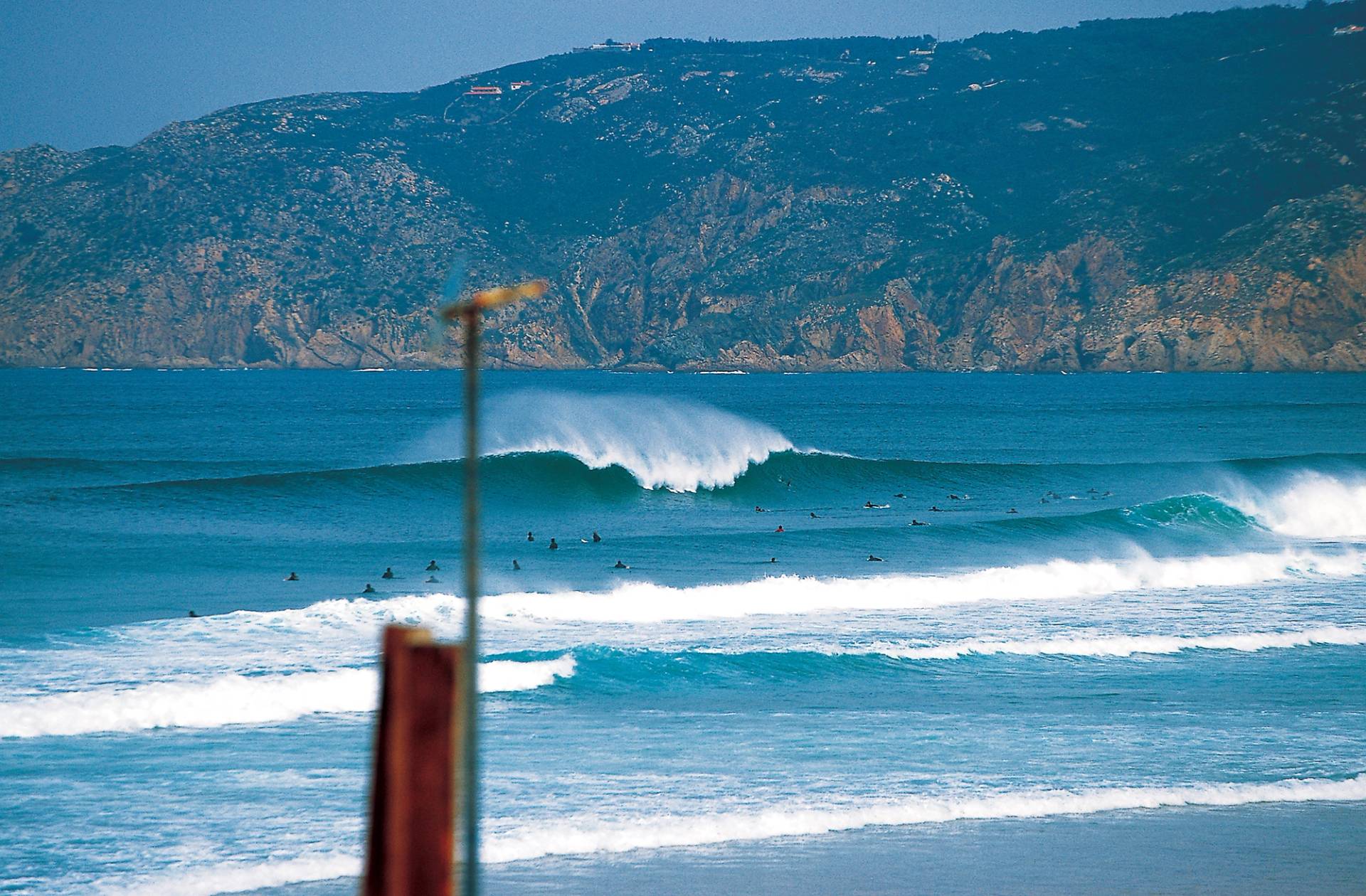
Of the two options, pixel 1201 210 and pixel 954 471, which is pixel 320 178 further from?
pixel 954 471

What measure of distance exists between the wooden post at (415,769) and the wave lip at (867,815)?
286 inches

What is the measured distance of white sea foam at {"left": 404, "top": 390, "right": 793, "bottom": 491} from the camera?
4331 cm

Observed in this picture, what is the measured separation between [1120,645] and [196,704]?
1103 centimetres

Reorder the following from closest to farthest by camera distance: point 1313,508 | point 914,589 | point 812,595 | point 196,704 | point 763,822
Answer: point 763,822 < point 196,704 < point 812,595 < point 914,589 < point 1313,508

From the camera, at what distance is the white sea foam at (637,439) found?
142ft

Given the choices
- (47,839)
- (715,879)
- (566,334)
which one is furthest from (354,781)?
(566,334)

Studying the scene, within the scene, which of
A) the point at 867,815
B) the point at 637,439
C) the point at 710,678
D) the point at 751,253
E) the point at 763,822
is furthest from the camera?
the point at 751,253

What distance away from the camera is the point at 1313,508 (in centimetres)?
3688

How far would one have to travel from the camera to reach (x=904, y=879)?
917 centimetres

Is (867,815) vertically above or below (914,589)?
below

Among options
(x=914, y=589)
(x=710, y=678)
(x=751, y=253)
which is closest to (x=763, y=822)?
(x=710, y=678)

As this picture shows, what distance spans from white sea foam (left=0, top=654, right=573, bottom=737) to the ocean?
0.14ft

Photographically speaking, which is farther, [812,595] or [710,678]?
[812,595]

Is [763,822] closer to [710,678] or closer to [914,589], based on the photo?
[710,678]
